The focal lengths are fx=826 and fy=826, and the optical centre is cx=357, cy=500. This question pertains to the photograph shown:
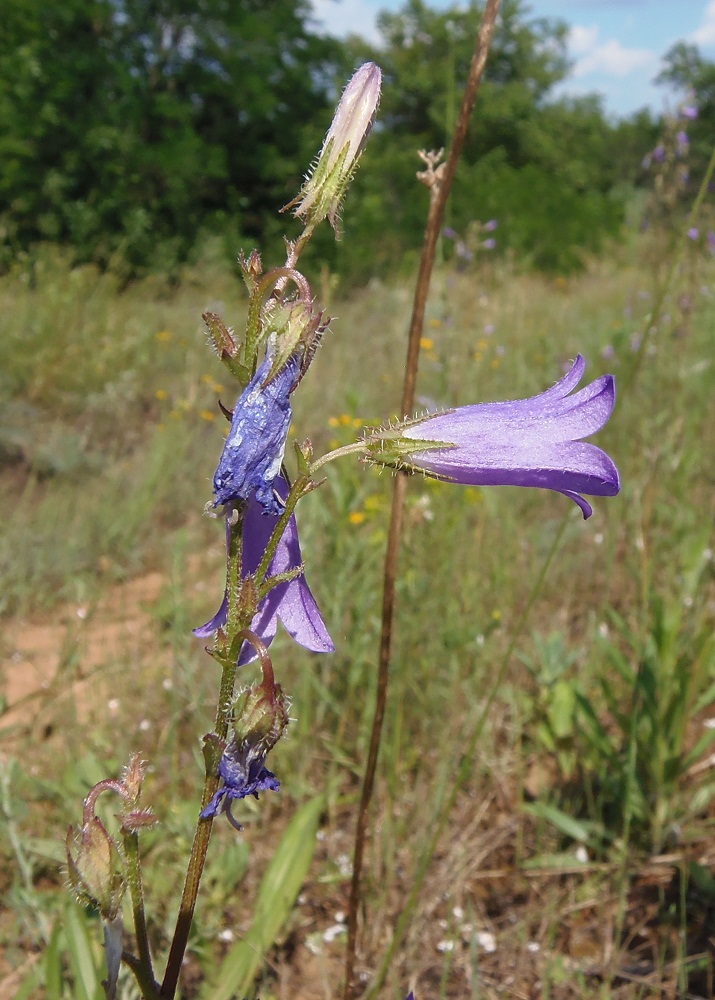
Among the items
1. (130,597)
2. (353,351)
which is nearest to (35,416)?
(130,597)

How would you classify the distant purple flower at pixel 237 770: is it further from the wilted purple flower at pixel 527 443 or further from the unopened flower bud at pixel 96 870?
the wilted purple flower at pixel 527 443

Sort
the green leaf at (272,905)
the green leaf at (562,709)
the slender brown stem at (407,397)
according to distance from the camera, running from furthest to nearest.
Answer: the green leaf at (562,709) < the green leaf at (272,905) < the slender brown stem at (407,397)

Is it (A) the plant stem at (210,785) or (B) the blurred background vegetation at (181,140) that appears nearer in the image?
(A) the plant stem at (210,785)

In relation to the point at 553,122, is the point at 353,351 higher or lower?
lower

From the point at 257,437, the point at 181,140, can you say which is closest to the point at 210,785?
the point at 257,437

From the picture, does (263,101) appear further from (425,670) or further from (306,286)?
(306,286)

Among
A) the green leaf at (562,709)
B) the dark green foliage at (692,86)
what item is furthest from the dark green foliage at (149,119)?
the green leaf at (562,709)

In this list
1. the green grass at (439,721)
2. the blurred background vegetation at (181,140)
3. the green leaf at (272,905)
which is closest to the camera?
the green leaf at (272,905)

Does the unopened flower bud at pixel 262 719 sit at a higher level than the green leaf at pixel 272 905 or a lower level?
higher
